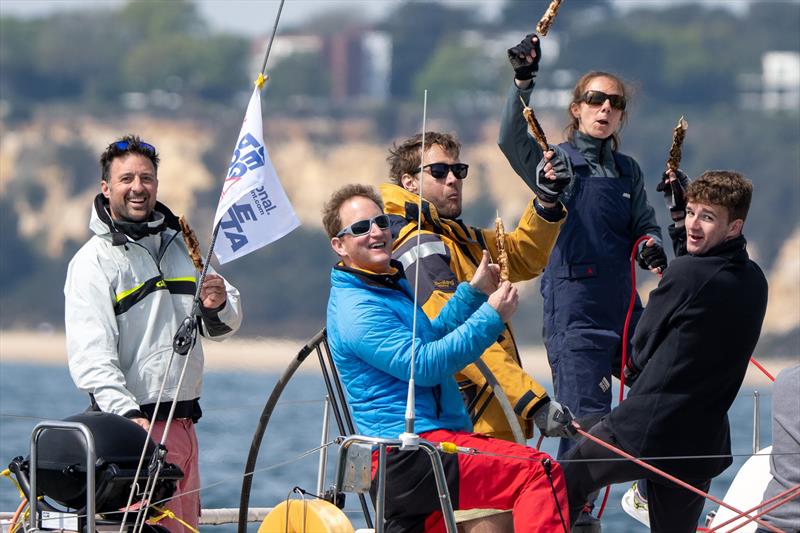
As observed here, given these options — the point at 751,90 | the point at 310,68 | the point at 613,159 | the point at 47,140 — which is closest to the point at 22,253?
the point at 47,140

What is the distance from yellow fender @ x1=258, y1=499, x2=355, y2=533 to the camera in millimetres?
3873

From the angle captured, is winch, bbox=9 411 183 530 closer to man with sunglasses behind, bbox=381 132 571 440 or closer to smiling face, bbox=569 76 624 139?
man with sunglasses behind, bbox=381 132 571 440

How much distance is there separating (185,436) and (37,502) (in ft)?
2.15

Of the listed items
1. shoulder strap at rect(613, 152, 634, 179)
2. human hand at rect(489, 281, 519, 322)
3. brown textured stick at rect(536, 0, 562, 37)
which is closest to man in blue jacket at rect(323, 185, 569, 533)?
human hand at rect(489, 281, 519, 322)

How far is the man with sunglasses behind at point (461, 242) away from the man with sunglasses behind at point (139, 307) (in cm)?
59

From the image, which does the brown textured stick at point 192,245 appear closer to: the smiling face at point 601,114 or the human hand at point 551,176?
the human hand at point 551,176

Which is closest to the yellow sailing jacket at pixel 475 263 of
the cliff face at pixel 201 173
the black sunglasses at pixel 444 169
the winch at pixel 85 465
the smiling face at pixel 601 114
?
the black sunglasses at pixel 444 169

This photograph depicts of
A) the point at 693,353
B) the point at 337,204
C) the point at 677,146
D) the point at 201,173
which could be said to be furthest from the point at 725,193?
the point at 201,173

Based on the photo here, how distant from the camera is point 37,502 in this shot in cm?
410

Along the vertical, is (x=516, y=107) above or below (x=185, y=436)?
above

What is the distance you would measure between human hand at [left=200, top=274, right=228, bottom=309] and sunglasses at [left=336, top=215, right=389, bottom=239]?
2.11ft

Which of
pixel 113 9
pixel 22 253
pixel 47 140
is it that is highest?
pixel 113 9

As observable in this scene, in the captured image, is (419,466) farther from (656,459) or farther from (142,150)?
(142,150)

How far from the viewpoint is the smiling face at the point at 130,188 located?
15.1 feet
